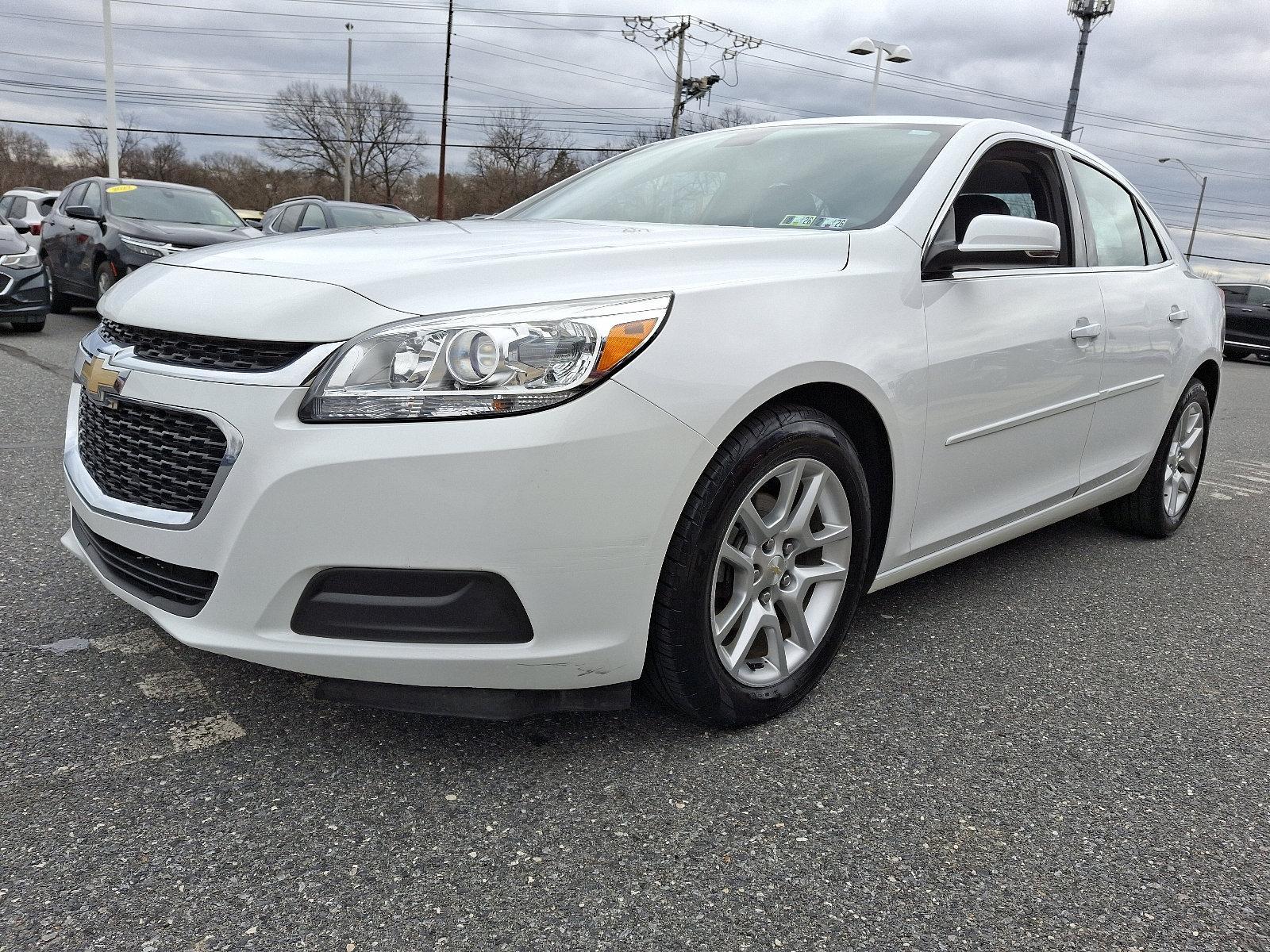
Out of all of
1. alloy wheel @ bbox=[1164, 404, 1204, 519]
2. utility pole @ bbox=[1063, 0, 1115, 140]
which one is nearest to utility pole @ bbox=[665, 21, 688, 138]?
utility pole @ bbox=[1063, 0, 1115, 140]

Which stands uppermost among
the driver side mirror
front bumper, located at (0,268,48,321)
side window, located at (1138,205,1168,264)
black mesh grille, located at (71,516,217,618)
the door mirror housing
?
side window, located at (1138,205,1168,264)

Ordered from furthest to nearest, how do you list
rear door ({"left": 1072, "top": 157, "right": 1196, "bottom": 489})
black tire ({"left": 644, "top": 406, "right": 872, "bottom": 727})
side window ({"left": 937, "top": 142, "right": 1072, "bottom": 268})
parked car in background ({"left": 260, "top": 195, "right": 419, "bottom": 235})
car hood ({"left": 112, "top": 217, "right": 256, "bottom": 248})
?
1. parked car in background ({"left": 260, "top": 195, "right": 419, "bottom": 235})
2. car hood ({"left": 112, "top": 217, "right": 256, "bottom": 248})
3. rear door ({"left": 1072, "top": 157, "right": 1196, "bottom": 489})
4. side window ({"left": 937, "top": 142, "right": 1072, "bottom": 268})
5. black tire ({"left": 644, "top": 406, "right": 872, "bottom": 727})

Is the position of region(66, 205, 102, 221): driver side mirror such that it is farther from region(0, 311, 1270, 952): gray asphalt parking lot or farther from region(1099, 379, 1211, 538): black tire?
region(1099, 379, 1211, 538): black tire

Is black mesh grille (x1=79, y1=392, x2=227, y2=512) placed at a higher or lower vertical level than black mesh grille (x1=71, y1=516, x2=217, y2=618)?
higher

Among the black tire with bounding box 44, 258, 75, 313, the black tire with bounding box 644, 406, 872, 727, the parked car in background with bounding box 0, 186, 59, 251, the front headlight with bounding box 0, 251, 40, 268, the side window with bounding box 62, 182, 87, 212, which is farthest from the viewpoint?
the parked car in background with bounding box 0, 186, 59, 251

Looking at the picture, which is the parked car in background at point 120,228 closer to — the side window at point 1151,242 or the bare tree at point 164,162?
the side window at point 1151,242

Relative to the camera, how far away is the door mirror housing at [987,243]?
2656 mm

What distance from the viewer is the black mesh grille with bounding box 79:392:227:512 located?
202 centimetres

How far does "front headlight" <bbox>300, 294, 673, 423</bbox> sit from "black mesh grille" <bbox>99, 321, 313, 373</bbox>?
116 mm

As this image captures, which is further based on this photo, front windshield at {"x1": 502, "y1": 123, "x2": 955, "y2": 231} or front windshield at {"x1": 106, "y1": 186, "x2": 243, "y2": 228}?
front windshield at {"x1": 106, "y1": 186, "x2": 243, "y2": 228}

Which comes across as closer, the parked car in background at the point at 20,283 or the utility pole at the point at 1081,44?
the parked car in background at the point at 20,283

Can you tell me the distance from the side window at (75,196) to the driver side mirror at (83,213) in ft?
3.33

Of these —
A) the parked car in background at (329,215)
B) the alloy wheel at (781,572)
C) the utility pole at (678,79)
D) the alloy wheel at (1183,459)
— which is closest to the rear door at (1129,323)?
the alloy wheel at (1183,459)

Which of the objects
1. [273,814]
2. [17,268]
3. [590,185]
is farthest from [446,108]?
[273,814]
